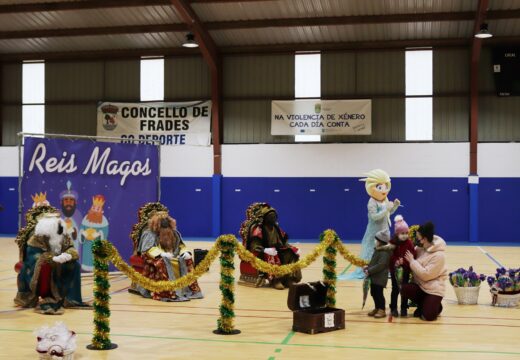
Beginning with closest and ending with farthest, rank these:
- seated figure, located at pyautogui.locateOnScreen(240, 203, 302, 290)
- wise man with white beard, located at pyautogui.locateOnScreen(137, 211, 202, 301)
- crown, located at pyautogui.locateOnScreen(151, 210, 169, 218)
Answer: wise man with white beard, located at pyautogui.locateOnScreen(137, 211, 202, 301) < crown, located at pyautogui.locateOnScreen(151, 210, 169, 218) < seated figure, located at pyautogui.locateOnScreen(240, 203, 302, 290)

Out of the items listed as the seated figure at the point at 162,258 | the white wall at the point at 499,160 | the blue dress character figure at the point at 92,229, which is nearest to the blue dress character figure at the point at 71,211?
the blue dress character figure at the point at 92,229

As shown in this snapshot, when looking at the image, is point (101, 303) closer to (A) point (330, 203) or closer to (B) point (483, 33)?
(B) point (483, 33)

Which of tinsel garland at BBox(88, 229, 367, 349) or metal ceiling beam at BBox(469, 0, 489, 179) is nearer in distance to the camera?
tinsel garland at BBox(88, 229, 367, 349)

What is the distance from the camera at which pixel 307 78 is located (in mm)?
22844

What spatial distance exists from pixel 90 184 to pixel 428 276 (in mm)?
6390

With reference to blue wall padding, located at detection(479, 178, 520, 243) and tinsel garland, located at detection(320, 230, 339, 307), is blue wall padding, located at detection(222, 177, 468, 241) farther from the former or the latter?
tinsel garland, located at detection(320, 230, 339, 307)

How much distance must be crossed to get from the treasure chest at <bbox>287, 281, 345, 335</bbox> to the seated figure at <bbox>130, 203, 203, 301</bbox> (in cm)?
277

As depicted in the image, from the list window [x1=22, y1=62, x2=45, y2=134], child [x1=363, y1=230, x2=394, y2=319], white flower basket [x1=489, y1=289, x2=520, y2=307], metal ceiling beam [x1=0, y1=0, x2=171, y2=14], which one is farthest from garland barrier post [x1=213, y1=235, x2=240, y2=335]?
window [x1=22, y1=62, x2=45, y2=134]

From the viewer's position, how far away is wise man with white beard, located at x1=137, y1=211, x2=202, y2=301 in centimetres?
1052

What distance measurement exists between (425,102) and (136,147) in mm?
12086

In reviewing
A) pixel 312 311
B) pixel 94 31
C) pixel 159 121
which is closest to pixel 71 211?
pixel 312 311

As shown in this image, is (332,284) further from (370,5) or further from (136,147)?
(370,5)

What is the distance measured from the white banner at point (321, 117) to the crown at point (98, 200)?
11166 mm

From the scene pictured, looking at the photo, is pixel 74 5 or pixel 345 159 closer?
pixel 74 5
